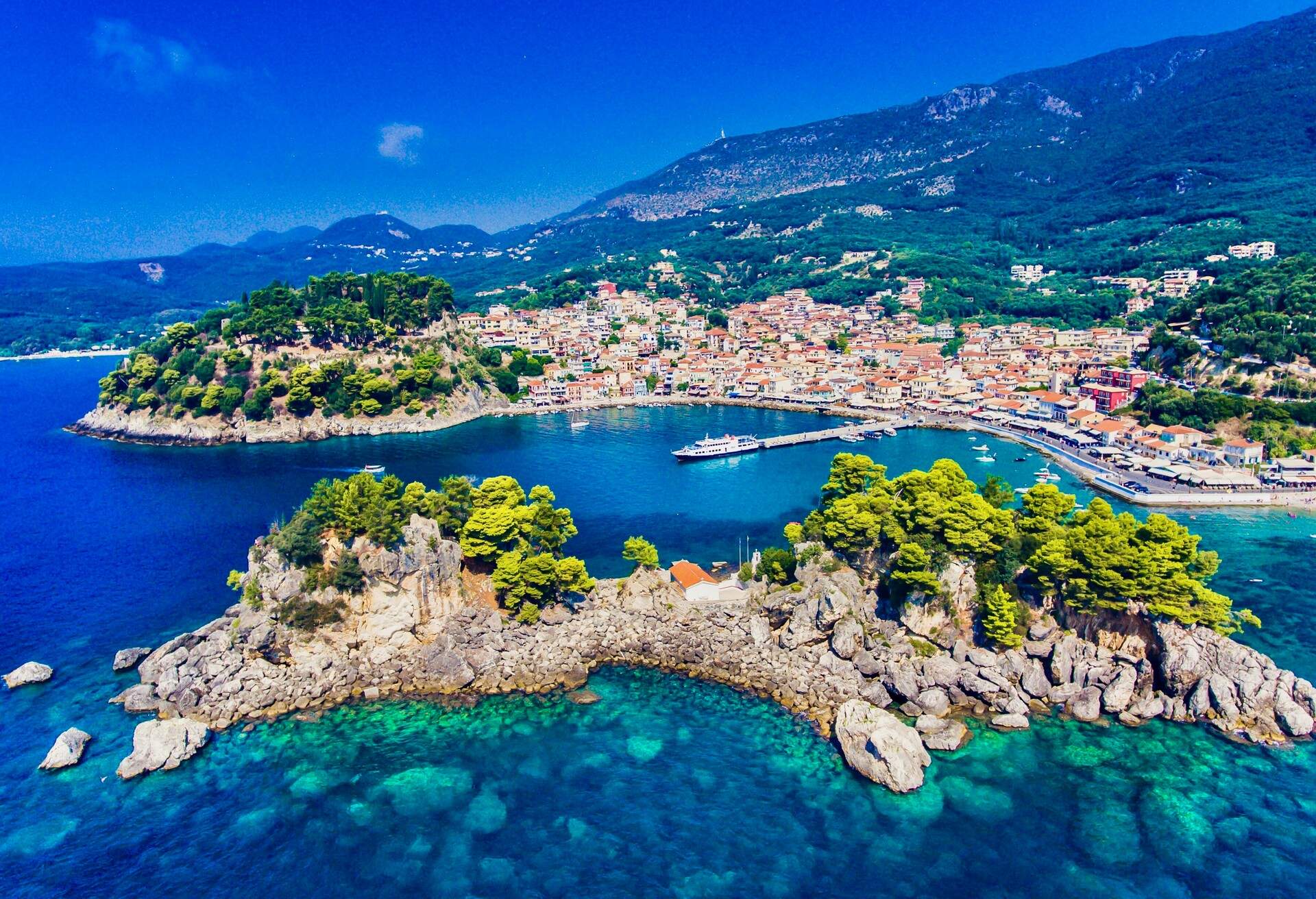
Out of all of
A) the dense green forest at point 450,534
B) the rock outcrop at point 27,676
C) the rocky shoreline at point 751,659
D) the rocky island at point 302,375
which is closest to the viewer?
the rocky shoreline at point 751,659

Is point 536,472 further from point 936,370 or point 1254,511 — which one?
point 936,370

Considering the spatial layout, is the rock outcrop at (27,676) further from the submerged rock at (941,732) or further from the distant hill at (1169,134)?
the distant hill at (1169,134)

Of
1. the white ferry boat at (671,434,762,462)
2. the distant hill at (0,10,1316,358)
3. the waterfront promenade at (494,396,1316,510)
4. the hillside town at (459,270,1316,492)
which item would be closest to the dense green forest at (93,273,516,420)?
the waterfront promenade at (494,396,1316,510)

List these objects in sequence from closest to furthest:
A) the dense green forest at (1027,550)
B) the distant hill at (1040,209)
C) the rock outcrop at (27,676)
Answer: the dense green forest at (1027,550), the rock outcrop at (27,676), the distant hill at (1040,209)

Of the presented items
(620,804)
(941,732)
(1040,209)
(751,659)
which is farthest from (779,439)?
(1040,209)

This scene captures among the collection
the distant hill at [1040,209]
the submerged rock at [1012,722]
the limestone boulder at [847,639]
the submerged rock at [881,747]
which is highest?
the distant hill at [1040,209]

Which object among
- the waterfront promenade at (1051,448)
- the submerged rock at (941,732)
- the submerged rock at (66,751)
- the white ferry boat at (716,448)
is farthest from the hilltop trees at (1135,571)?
the white ferry boat at (716,448)

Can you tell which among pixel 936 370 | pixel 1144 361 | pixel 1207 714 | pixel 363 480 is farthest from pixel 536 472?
pixel 1144 361

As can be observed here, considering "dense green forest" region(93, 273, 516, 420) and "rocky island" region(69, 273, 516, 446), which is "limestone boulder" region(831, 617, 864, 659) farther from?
"dense green forest" region(93, 273, 516, 420)
